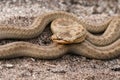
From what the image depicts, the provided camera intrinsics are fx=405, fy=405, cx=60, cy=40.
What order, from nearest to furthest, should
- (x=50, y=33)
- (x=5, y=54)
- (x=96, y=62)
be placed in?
(x=5, y=54), (x=96, y=62), (x=50, y=33)

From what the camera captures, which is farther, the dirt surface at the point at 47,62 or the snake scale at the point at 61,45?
the snake scale at the point at 61,45

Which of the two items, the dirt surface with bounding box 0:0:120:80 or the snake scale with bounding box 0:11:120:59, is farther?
the snake scale with bounding box 0:11:120:59

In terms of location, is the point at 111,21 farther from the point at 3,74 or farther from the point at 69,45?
the point at 3,74

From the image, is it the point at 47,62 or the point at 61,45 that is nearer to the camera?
the point at 47,62

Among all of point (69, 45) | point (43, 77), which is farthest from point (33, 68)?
point (69, 45)
